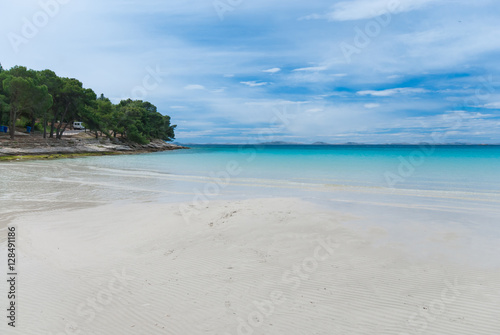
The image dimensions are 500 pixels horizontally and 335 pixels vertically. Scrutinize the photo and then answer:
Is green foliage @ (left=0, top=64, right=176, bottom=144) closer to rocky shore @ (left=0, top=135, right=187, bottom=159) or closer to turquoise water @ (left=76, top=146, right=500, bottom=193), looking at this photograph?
rocky shore @ (left=0, top=135, right=187, bottom=159)

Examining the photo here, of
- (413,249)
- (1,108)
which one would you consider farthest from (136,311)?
(1,108)

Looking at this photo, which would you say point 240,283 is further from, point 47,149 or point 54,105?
point 54,105

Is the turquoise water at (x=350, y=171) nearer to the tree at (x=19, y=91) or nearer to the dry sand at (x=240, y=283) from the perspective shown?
the dry sand at (x=240, y=283)

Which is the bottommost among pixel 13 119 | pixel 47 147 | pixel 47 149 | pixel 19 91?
pixel 47 149

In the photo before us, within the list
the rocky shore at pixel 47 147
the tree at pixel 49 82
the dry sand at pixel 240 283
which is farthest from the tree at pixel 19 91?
the dry sand at pixel 240 283

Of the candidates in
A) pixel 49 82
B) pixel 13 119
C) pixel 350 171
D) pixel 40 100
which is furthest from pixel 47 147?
pixel 350 171

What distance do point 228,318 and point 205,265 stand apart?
1.87 meters

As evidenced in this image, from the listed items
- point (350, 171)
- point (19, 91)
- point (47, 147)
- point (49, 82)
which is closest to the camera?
point (350, 171)

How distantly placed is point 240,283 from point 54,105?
62.3 metres

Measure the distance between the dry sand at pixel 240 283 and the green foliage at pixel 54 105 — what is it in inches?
1834

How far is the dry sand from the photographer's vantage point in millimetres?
4234

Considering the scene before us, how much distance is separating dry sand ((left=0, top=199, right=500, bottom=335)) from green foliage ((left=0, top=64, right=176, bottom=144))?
46.6 m

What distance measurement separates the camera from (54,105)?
2159 inches

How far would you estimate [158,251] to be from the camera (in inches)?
269
